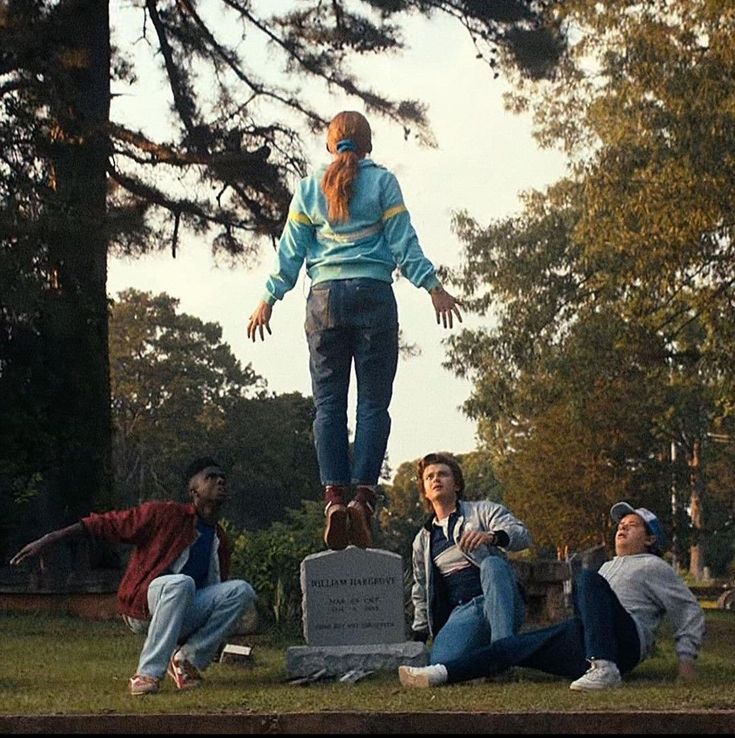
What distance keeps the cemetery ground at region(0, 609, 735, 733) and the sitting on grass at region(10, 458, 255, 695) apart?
0.24 metres

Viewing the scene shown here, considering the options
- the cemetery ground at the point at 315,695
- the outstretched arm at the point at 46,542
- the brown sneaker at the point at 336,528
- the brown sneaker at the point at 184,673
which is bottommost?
the cemetery ground at the point at 315,695

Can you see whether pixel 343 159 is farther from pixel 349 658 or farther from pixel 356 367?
pixel 349 658

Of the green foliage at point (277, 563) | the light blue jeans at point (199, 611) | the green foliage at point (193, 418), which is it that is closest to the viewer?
the light blue jeans at point (199, 611)

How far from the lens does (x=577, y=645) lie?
330 inches

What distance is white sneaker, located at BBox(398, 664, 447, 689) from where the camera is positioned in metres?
8.29

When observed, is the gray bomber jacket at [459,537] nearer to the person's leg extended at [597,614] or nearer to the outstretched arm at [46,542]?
the person's leg extended at [597,614]

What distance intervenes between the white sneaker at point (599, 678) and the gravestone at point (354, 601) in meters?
1.36

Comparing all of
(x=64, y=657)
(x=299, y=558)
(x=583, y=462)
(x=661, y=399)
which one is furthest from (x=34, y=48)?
(x=583, y=462)

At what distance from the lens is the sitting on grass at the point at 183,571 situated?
846 cm

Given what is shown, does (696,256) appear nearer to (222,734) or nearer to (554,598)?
(554,598)

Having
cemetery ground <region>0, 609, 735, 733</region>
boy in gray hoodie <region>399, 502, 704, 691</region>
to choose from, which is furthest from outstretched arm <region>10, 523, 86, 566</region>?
boy in gray hoodie <region>399, 502, 704, 691</region>

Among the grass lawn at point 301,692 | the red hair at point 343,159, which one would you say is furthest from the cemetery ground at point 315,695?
the red hair at point 343,159

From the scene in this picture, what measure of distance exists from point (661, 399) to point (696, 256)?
55.4 feet

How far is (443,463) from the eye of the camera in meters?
9.23
